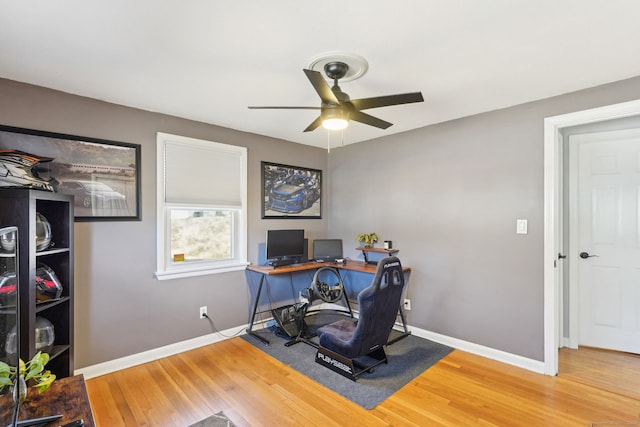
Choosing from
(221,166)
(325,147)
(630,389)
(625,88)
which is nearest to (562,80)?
(625,88)

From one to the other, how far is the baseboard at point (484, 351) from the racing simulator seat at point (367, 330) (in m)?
0.79

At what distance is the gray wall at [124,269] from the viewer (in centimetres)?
245

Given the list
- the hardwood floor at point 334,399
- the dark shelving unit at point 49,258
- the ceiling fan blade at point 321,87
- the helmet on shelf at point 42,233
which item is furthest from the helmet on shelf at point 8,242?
the hardwood floor at point 334,399

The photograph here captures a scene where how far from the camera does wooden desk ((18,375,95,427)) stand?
1172 mm

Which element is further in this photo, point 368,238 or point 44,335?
point 368,238

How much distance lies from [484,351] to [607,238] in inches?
64.9

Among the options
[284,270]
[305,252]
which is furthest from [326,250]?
[284,270]

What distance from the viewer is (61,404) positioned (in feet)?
4.10

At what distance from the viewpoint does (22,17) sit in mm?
1557

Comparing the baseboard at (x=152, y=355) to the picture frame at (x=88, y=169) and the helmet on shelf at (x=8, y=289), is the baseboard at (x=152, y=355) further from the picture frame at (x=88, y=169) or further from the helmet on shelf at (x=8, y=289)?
the helmet on shelf at (x=8, y=289)

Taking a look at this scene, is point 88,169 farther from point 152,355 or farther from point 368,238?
point 368,238

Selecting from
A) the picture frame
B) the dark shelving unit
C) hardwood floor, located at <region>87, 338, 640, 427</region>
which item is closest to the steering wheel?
hardwood floor, located at <region>87, 338, 640, 427</region>

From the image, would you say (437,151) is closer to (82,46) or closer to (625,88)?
(625,88)

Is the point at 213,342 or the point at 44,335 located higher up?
the point at 44,335
